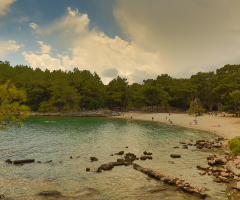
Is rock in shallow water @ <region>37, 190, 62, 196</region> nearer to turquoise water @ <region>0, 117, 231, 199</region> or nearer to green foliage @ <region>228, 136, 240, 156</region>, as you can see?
turquoise water @ <region>0, 117, 231, 199</region>

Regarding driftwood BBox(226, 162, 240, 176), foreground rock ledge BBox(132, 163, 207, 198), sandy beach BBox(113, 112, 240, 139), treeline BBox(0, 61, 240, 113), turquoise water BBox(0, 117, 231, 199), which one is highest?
treeline BBox(0, 61, 240, 113)

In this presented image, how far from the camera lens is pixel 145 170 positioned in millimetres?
16094

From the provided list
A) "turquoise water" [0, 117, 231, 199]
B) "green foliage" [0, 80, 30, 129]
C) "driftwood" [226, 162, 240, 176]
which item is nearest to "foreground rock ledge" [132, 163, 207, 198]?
"turquoise water" [0, 117, 231, 199]

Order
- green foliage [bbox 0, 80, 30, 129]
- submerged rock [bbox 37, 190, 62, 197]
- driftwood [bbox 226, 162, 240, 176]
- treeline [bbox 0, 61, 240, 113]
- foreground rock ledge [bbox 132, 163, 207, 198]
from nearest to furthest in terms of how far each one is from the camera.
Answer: foreground rock ledge [bbox 132, 163, 207, 198] < green foliage [bbox 0, 80, 30, 129] < submerged rock [bbox 37, 190, 62, 197] < driftwood [bbox 226, 162, 240, 176] < treeline [bbox 0, 61, 240, 113]

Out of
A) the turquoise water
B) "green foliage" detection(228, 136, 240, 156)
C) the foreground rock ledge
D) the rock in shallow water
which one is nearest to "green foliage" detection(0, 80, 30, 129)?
the rock in shallow water

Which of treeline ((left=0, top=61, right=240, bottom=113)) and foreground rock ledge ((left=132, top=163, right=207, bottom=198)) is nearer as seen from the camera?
foreground rock ledge ((left=132, top=163, right=207, bottom=198))

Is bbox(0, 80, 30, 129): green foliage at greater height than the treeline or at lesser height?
lesser

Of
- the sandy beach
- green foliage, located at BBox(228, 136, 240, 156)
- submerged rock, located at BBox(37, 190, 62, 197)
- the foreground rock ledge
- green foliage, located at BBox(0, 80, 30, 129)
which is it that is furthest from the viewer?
the sandy beach

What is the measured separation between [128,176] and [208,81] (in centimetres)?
8589

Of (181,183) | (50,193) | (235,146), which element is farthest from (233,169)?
(50,193)

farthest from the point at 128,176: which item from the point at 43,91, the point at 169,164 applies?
the point at 43,91

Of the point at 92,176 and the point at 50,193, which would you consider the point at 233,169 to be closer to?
the point at 92,176

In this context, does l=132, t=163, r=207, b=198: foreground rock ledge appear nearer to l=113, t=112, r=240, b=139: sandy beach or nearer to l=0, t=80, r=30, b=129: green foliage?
l=0, t=80, r=30, b=129: green foliage

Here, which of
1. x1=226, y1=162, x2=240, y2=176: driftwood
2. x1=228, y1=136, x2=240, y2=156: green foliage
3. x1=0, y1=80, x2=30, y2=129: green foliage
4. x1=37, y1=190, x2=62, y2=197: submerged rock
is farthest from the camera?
x1=228, y1=136, x2=240, y2=156: green foliage
